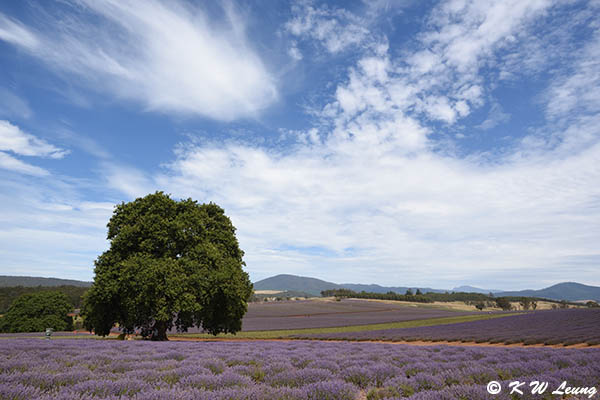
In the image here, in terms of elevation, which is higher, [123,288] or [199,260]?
[199,260]

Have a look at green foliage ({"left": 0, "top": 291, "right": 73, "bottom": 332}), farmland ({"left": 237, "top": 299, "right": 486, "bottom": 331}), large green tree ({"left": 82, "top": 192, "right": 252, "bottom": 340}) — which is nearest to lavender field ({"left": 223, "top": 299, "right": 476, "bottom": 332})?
farmland ({"left": 237, "top": 299, "right": 486, "bottom": 331})

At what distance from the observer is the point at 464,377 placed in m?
7.05

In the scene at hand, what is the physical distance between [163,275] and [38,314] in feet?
146

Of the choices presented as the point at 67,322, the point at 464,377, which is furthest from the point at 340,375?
the point at 67,322

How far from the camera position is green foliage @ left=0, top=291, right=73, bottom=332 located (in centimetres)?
4662

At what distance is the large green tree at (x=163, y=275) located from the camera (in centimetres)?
1980

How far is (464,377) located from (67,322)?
61.1 m

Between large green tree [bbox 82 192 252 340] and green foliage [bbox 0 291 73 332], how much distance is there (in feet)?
114

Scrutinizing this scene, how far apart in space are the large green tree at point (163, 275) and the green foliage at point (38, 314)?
34840mm

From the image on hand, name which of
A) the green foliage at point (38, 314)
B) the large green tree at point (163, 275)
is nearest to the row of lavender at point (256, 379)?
the large green tree at point (163, 275)

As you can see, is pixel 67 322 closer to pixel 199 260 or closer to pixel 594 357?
pixel 199 260

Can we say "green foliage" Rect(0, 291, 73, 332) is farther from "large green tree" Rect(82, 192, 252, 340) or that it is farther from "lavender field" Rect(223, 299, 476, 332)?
"large green tree" Rect(82, 192, 252, 340)

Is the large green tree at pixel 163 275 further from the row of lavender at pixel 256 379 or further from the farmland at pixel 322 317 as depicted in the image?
the farmland at pixel 322 317

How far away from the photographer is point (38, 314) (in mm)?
48625
